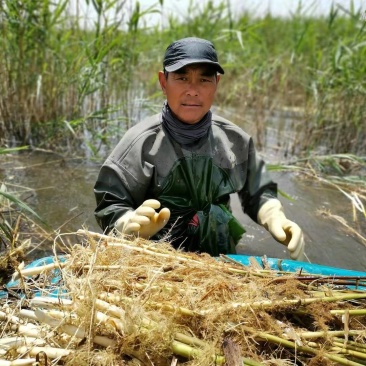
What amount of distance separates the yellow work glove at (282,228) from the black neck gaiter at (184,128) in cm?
50

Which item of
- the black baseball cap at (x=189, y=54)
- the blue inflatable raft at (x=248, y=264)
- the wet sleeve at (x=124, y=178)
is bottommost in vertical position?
the blue inflatable raft at (x=248, y=264)

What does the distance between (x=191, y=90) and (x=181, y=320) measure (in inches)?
44.6

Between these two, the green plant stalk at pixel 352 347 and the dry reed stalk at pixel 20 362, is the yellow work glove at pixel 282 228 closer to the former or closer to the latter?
the green plant stalk at pixel 352 347

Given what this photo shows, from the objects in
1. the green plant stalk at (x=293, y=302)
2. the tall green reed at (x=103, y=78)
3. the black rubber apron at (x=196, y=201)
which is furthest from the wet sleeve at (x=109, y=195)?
the tall green reed at (x=103, y=78)

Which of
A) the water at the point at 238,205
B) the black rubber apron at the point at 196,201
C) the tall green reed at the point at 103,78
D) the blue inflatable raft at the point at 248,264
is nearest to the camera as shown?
the blue inflatable raft at the point at 248,264

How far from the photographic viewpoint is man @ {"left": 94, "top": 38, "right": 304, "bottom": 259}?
2.02m

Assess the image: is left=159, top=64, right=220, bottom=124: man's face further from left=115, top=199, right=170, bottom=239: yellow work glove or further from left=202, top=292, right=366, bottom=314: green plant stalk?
left=202, top=292, right=366, bottom=314: green plant stalk

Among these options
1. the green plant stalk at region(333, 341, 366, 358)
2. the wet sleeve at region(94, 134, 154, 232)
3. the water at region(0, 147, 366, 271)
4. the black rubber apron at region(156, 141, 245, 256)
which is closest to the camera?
the green plant stalk at region(333, 341, 366, 358)

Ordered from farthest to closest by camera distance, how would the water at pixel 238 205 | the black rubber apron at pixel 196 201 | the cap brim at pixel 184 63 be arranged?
the water at pixel 238 205 < the black rubber apron at pixel 196 201 < the cap brim at pixel 184 63

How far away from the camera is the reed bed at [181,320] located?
112 centimetres

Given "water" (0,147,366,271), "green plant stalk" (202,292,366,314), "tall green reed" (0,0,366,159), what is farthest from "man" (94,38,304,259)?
"tall green reed" (0,0,366,159)

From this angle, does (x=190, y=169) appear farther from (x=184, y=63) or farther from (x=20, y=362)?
(x=20, y=362)

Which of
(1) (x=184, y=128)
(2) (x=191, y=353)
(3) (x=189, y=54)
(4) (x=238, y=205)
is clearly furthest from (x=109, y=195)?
(4) (x=238, y=205)

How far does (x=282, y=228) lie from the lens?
2.10 metres
